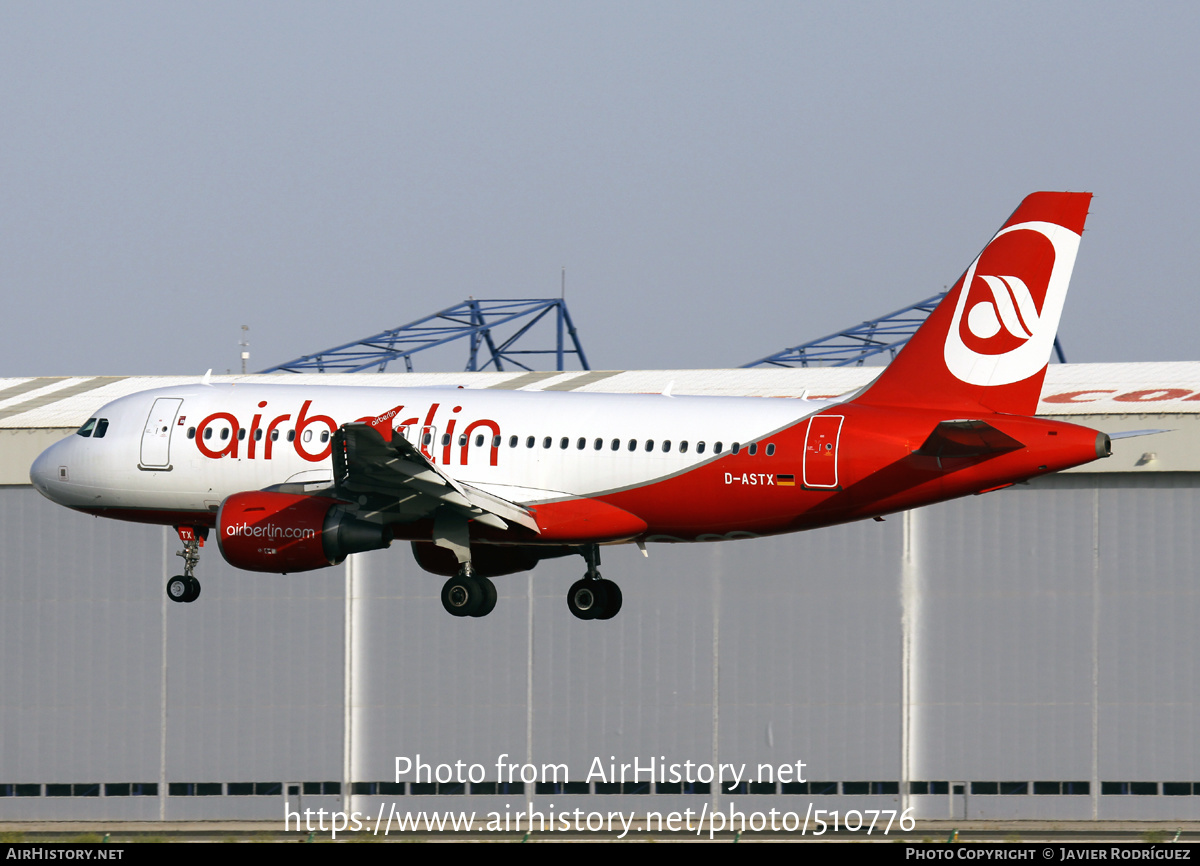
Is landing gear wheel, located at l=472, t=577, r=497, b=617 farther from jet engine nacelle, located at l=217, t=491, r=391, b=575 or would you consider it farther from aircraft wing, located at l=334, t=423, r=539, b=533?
jet engine nacelle, located at l=217, t=491, r=391, b=575

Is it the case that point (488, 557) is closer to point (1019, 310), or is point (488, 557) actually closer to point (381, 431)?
point (381, 431)

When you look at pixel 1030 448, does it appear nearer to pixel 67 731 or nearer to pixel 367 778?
pixel 367 778

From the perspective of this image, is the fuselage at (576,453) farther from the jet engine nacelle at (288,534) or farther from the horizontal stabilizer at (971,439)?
the jet engine nacelle at (288,534)

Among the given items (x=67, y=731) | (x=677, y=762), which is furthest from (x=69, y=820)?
(x=677, y=762)

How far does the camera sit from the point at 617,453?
4325 cm

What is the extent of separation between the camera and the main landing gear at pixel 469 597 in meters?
43.7

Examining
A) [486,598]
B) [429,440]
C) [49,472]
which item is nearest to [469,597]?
[486,598]

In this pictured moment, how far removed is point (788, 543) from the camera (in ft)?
199

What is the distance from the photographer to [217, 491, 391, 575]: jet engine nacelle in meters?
42.6

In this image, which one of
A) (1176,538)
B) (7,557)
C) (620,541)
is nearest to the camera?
(620,541)

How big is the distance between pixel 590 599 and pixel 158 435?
1194 centimetres

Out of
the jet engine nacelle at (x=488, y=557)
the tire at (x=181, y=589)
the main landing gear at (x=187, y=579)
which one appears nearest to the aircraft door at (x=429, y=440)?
the jet engine nacelle at (x=488, y=557)

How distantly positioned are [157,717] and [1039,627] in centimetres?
3064

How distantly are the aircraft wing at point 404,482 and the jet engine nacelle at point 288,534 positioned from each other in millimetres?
893
